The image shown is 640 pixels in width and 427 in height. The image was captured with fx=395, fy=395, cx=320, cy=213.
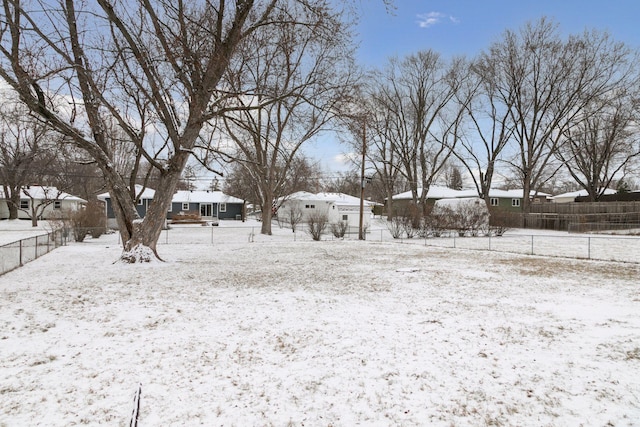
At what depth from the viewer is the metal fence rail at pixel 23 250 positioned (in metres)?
10.9

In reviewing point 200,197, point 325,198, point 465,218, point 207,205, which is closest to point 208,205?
point 207,205

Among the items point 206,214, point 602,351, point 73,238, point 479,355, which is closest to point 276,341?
point 479,355

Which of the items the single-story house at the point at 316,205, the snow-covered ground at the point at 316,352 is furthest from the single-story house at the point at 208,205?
the snow-covered ground at the point at 316,352

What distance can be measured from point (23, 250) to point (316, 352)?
39.8 ft

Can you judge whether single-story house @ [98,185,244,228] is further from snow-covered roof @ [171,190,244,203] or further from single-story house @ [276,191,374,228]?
single-story house @ [276,191,374,228]

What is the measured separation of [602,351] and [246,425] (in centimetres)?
455

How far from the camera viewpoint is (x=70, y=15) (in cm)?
1109

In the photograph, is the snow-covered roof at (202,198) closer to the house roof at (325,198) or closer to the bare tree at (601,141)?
the house roof at (325,198)

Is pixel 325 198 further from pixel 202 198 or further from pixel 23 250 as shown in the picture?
pixel 23 250

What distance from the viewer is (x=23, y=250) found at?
12609 mm

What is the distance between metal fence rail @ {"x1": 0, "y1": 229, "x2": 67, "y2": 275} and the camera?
10.9 meters

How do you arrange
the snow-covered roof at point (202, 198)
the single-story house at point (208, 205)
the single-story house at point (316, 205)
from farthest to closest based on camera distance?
1. the snow-covered roof at point (202, 198)
2. the single-story house at point (208, 205)
3. the single-story house at point (316, 205)

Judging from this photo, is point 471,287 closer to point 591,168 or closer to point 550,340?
point 550,340

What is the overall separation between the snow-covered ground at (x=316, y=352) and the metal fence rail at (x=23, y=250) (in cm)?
153
